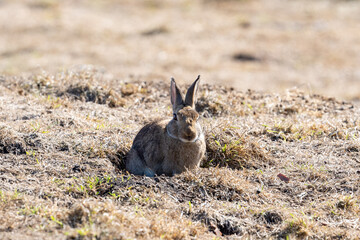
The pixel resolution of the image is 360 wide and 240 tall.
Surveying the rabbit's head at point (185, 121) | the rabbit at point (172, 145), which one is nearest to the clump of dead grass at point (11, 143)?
the rabbit at point (172, 145)

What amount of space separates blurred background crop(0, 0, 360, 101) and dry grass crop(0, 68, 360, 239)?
368cm

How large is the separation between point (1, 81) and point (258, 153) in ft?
16.7

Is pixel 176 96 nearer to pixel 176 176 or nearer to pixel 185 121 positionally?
pixel 185 121

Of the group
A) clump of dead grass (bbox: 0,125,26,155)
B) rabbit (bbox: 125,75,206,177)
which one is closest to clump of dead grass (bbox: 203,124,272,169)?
rabbit (bbox: 125,75,206,177)

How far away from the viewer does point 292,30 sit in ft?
64.8

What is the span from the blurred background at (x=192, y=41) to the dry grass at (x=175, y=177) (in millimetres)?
3681

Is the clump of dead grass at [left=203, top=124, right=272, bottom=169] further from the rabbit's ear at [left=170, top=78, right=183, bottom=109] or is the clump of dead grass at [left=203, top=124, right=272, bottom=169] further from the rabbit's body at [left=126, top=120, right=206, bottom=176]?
the rabbit's ear at [left=170, top=78, right=183, bottom=109]

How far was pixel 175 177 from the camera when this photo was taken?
19.2 ft

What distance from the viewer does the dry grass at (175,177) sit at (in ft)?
15.5

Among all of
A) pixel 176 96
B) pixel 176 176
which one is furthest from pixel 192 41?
pixel 176 176

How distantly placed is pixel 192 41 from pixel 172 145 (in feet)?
41.7

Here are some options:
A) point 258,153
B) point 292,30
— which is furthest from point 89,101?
point 292,30

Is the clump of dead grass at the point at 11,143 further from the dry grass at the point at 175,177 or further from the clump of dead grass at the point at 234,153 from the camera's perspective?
the clump of dead grass at the point at 234,153

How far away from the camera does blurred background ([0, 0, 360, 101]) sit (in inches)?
577
